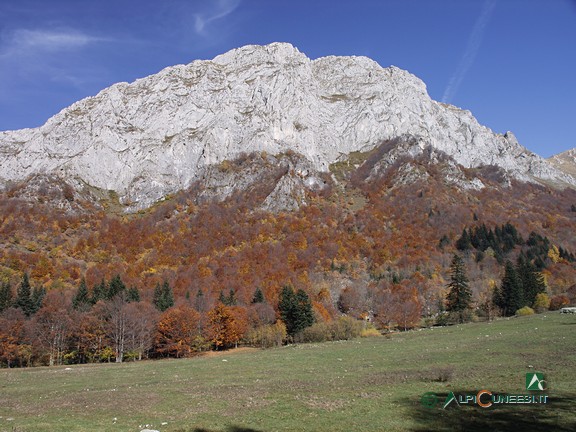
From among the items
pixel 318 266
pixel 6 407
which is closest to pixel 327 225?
pixel 318 266

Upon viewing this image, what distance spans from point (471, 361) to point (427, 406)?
13.9m

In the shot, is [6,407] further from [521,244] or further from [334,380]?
[521,244]

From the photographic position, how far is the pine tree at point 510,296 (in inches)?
3369

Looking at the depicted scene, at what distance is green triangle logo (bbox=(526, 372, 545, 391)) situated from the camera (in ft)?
63.8

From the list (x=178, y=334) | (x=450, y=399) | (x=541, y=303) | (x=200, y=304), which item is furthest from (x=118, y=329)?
(x=541, y=303)

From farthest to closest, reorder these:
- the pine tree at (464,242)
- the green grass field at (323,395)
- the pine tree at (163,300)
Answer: the pine tree at (464,242) → the pine tree at (163,300) → the green grass field at (323,395)

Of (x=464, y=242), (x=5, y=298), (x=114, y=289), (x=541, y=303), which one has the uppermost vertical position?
(x=464, y=242)

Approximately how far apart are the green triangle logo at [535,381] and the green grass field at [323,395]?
0.38 meters

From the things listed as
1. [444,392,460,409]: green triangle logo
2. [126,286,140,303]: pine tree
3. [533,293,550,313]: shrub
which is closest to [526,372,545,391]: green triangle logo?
[444,392,460,409]: green triangle logo

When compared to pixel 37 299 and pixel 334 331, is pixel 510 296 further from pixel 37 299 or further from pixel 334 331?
pixel 37 299

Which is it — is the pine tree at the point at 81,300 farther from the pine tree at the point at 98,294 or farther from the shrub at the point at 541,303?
the shrub at the point at 541,303

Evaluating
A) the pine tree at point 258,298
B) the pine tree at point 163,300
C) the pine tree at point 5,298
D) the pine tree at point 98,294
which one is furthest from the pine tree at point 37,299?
the pine tree at point 258,298

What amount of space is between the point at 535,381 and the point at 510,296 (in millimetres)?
75230

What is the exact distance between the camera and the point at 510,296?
282 feet
